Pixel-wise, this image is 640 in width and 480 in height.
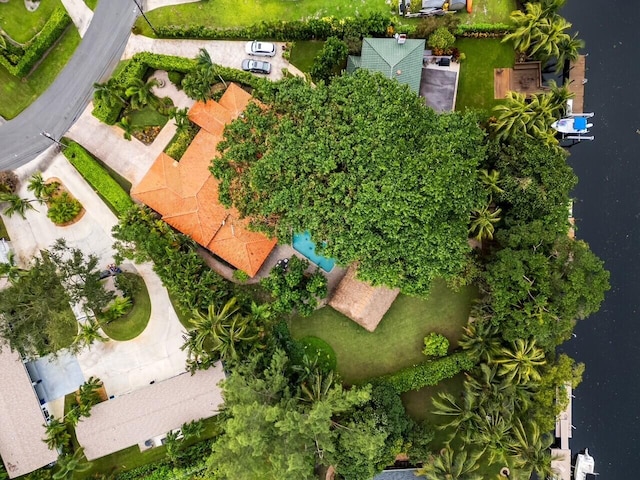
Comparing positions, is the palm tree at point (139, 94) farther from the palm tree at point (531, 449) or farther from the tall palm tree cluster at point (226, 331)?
the palm tree at point (531, 449)

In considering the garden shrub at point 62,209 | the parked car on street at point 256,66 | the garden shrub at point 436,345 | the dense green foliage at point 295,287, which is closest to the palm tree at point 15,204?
the garden shrub at point 62,209

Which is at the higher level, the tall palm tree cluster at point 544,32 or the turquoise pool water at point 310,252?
the tall palm tree cluster at point 544,32

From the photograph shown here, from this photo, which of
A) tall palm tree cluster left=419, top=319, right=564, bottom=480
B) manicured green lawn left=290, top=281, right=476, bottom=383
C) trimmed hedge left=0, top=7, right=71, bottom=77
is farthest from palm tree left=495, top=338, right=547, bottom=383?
trimmed hedge left=0, top=7, right=71, bottom=77

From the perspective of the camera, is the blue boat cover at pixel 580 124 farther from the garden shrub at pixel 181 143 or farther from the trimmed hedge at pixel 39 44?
the trimmed hedge at pixel 39 44

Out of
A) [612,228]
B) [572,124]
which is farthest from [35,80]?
[612,228]

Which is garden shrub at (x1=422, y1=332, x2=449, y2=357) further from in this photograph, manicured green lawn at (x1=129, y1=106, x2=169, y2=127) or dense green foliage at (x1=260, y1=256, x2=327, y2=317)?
manicured green lawn at (x1=129, y1=106, x2=169, y2=127)

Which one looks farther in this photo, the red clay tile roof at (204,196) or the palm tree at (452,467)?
the red clay tile roof at (204,196)

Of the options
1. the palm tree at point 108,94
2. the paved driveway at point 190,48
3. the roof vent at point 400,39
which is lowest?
the palm tree at point 108,94

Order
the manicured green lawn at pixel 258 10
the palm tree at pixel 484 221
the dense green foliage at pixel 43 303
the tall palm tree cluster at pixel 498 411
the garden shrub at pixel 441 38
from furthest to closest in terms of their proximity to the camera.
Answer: the manicured green lawn at pixel 258 10 < the garden shrub at pixel 441 38 < the palm tree at pixel 484 221 < the tall palm tree cluster at pixel 498 411 < the dense green foliage at pixel 43 303

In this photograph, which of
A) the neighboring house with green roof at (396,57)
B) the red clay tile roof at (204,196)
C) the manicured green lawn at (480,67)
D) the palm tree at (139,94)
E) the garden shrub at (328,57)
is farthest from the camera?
the manicured green lawn at (480,67)
